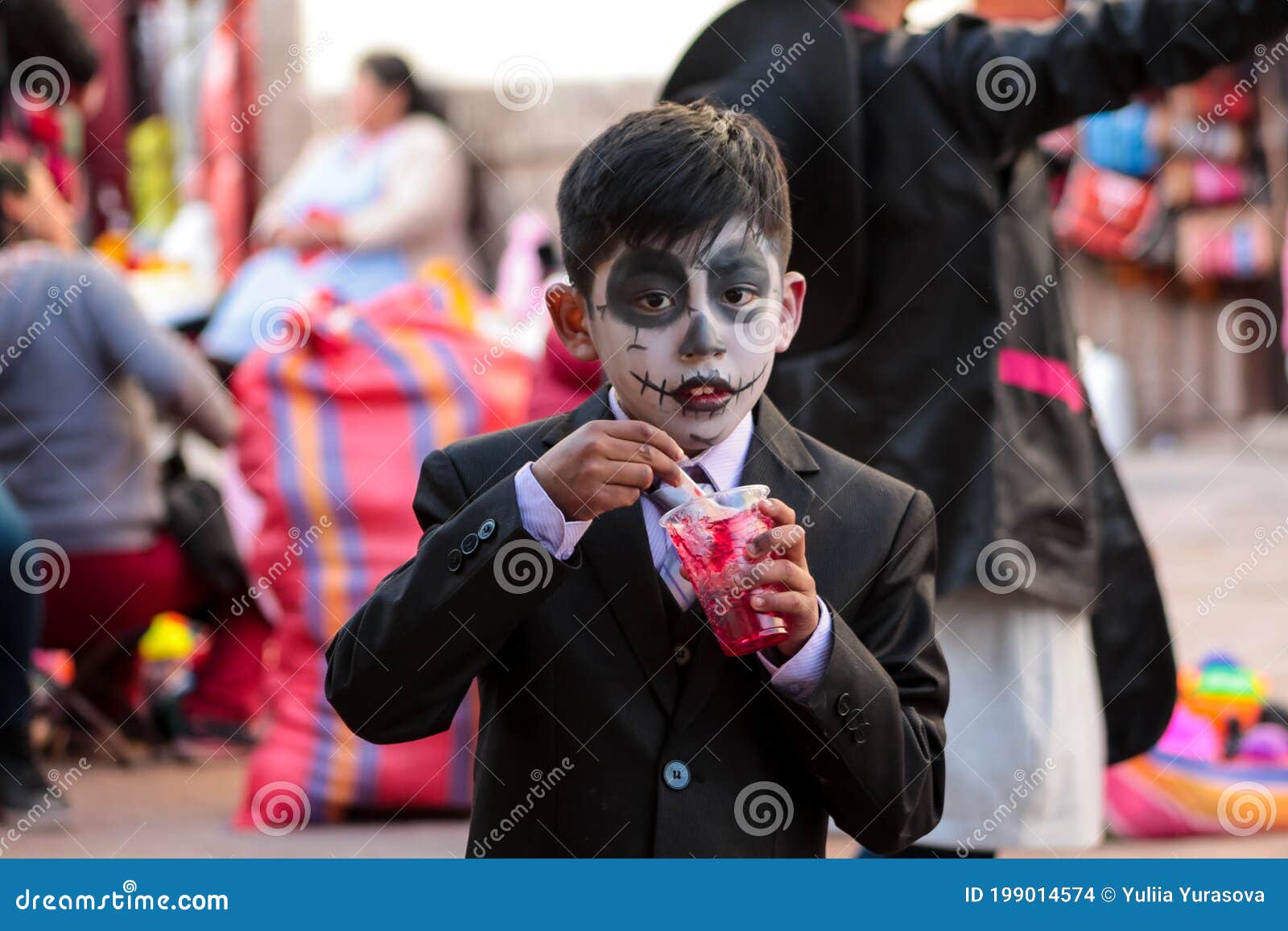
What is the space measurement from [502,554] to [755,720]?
32cm

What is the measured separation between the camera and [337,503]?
4352 mm

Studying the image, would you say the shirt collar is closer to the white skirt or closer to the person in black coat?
the person in black coat

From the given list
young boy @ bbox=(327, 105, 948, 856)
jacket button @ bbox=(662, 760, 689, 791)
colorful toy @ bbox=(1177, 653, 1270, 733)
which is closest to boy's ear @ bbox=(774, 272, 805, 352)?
young boy @ bbox=(327, 105, 948, 856)

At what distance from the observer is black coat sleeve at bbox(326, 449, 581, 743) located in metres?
1.67

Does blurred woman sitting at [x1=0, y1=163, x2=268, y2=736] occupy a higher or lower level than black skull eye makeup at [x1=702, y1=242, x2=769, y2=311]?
lower

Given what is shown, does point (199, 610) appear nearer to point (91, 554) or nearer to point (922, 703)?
point (91, 554)

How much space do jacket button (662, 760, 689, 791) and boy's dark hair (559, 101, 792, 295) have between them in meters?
0.49

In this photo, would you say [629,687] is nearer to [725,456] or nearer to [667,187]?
[725,456]

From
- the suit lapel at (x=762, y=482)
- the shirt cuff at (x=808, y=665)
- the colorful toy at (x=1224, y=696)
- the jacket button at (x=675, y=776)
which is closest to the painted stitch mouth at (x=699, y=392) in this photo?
the suit lapel at (x=762, y=482)

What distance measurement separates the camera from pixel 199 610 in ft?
17.2

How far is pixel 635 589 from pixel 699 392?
21cm

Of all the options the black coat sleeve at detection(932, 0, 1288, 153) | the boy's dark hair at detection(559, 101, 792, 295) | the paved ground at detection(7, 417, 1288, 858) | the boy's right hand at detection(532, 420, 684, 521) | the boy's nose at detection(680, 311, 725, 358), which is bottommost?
the paved ground at detection(7, 417, 1288, 858)

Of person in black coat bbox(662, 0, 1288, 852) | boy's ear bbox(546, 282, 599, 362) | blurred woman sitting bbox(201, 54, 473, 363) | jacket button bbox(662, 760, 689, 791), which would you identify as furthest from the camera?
blurred woman sitting bbox(201, 54, 473, 363)
